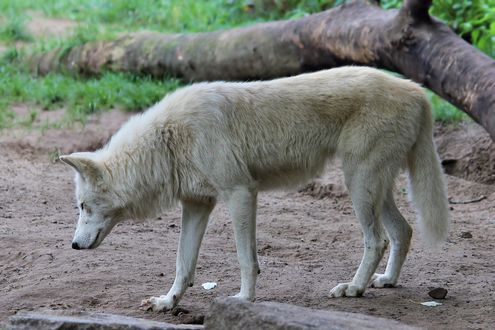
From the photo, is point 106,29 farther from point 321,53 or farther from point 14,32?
point 321,53

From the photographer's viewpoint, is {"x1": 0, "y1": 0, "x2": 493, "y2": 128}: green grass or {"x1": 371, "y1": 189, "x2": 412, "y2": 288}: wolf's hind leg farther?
{"x1": 0, "y1": 0, "x2": 493, "y2": 128}: green grass

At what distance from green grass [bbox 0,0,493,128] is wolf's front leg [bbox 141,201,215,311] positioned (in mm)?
4124

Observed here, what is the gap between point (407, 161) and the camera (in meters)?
5.56

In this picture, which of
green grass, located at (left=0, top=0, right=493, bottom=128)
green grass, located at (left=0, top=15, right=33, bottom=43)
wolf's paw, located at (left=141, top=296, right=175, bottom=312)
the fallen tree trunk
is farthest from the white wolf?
green grass, located at (left=0, top=15, right=33, bottom=43)

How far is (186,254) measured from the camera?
17.6ft

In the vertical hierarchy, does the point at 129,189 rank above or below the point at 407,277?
above

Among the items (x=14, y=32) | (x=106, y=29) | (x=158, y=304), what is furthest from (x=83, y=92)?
(x=158, y=304)

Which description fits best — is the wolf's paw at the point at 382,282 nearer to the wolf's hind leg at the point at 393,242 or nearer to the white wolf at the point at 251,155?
the wolf's hind leg at the point at 393,242

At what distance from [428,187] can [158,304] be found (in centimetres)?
185

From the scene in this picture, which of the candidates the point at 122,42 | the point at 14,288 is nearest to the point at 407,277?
the point at 14,288

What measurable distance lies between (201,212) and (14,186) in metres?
3.27

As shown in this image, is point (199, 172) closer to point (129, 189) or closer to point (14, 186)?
point (129, 189)

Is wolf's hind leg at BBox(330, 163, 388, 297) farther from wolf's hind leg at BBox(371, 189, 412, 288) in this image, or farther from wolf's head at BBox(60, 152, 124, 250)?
wolf's head at BBox(60, 152, 124, 250)

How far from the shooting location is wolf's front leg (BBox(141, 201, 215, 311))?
5191mm
